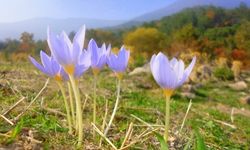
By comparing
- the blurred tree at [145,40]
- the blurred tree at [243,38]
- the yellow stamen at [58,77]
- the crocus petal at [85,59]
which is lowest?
the blurred tree at [145,40]

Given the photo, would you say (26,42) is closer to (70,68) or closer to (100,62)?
(100,62)

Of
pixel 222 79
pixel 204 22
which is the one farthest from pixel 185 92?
pixel 204 22

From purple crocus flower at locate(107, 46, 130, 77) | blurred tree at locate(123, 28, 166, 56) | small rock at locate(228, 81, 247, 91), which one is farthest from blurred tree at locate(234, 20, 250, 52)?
purple crocus flower at locate(107, 46, 130, 77)

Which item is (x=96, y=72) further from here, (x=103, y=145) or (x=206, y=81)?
(x=206, y=81)

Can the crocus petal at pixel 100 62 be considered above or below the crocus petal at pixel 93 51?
below

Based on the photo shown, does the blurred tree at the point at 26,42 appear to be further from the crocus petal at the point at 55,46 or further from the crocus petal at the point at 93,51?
the crocus petal at the point at 55,46

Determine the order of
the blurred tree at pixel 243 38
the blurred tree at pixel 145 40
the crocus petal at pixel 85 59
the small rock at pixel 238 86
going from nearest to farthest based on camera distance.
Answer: the crocus petal at pixel 85 59 < the small rock at pixel 238 86 < the blurred tree at pixel 243 38 < the blurred tree at pixel 145 40

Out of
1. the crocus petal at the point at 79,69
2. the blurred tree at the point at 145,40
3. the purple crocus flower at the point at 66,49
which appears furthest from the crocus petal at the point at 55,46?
the blurred tree at the point at 145,40
